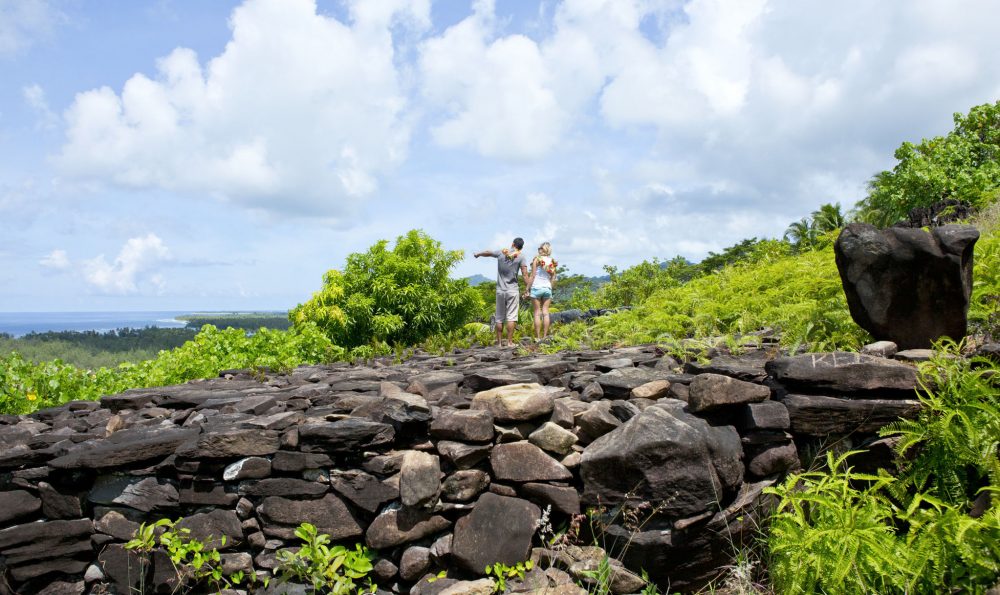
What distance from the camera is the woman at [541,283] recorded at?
1056cm

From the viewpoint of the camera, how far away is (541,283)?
10.6 metres

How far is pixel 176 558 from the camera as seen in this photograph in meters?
4.25

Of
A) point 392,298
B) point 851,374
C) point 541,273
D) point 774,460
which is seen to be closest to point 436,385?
point 774,460

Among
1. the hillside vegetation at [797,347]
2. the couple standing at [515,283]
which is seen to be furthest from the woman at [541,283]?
the hillside vegetation at [797,347]

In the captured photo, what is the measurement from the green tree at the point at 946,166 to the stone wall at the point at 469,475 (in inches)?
812

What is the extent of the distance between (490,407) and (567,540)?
41.4 inches

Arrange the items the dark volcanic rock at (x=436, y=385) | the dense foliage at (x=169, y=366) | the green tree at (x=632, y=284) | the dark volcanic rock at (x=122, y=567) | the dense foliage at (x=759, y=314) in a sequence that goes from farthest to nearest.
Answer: the green tree at (x=632, y=284) < the dense foliage at (x=169, y=366) < the dense foliage at (x=759, y=314) < the dark volcanic rock at (x=436, y=385) < the dark volcanic rock at (x=122, y=567)

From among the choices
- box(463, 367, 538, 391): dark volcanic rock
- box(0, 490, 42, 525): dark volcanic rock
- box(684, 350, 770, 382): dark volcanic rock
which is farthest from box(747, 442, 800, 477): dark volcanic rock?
box(0, 490, 42, 525): dark volcanic rock

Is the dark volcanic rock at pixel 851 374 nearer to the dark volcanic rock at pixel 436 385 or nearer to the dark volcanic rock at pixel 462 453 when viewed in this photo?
the dark volcanic rock at pixel 462 453

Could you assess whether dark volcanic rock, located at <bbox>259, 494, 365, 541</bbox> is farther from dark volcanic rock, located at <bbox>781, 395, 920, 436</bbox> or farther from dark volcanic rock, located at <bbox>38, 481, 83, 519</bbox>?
dark volcanic rock, located at <bbox>781, 395, 920, 436</bbox>

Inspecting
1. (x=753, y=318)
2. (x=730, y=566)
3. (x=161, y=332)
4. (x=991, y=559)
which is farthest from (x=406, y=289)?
(x=161, y=332)

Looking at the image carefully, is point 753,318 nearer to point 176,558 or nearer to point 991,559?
point 991,559

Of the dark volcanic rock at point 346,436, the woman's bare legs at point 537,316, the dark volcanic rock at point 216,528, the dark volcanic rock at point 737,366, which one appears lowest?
the dark volcanic rock at point 216,528

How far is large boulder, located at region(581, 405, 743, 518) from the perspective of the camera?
386 cm
